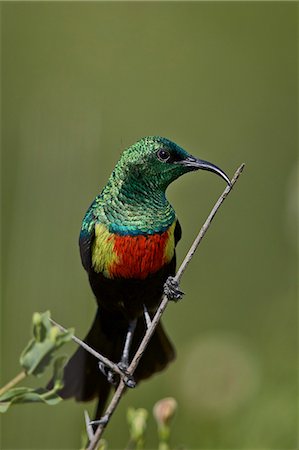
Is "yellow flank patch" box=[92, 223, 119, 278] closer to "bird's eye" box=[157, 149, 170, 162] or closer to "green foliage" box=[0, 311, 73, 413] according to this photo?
"bird's eye" box=[157, 149, 170, 162]

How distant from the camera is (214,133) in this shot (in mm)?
4988

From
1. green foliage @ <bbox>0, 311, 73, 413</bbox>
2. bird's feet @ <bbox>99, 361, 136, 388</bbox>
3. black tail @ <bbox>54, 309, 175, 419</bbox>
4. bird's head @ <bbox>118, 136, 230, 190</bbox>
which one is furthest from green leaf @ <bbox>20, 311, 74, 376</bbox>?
black tail @ <bbox>54, 309, 175, 419</bbox>

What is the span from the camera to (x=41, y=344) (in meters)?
1.24

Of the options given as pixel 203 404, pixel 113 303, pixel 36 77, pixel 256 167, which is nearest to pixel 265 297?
pixel 256 167

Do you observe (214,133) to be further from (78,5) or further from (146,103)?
(78,5)

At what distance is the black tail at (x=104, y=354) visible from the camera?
6.15 ft

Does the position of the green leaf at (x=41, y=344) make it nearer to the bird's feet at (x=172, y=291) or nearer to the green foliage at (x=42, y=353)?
the green foliage at (x=42, y=353)

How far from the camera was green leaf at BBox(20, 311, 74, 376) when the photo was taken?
1.22 meters

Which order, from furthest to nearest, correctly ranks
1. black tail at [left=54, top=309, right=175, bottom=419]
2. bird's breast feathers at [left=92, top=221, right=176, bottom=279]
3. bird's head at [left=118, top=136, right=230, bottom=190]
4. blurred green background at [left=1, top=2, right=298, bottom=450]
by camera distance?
blurred green background at [left=1, top=2, right=298, bottom=450]
black tail at [left=54, top=309, right=175, bottom=419]
bird's breast feathers at [left=92, top=221, right=176, bottom=279]
bird's head at [left=118, top=136, right=230, bottom=190]

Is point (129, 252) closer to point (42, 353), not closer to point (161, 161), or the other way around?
point (161, 161)

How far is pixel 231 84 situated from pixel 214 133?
1281mm

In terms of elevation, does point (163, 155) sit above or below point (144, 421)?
above

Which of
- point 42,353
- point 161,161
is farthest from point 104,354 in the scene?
point 42,353

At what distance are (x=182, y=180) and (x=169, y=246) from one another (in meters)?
0.43
